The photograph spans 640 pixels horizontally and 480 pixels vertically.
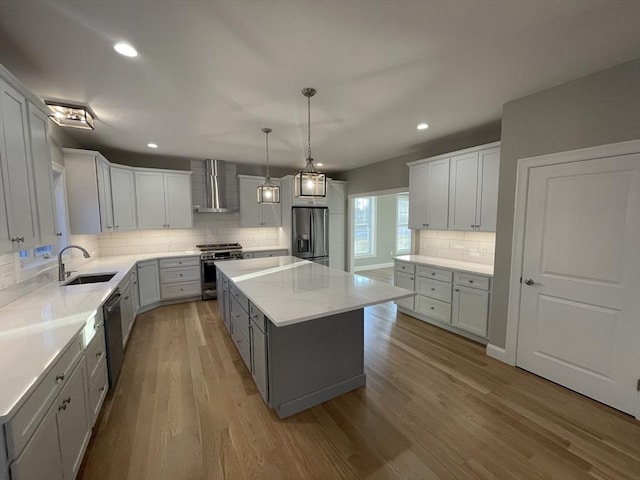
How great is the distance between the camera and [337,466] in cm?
166

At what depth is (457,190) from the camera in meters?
3.55

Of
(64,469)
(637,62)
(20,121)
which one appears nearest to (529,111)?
(637,62)

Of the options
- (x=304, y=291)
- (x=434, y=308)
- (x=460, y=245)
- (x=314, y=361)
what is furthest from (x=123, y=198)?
(x=460, y=245)

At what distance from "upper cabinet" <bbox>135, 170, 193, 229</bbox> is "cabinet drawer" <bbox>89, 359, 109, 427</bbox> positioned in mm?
2979

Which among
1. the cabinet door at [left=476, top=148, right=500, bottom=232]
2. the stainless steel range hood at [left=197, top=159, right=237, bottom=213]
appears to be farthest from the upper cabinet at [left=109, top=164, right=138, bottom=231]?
the cabinet door at [left=476, top=148, right=500, bottom=232]

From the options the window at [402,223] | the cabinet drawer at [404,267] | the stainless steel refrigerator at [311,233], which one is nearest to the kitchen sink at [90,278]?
the stainless steel refrigerator at [311,233]

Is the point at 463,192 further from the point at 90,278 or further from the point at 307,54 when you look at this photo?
the point at 90,278

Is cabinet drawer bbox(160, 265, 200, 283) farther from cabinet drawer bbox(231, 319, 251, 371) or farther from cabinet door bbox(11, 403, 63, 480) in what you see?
cabinet door bbox(11, 403, 63, 480)

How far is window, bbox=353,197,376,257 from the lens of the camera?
770 centimetres

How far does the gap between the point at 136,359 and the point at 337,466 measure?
2406mm

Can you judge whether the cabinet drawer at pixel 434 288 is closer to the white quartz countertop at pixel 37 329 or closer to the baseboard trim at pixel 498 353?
the baseboard trim at pixel 498 353

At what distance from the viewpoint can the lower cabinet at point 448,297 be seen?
10.3ft

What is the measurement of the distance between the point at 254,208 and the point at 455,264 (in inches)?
150

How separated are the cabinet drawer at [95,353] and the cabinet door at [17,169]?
2.51 feet
